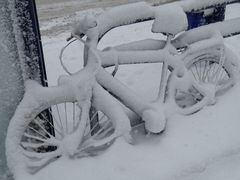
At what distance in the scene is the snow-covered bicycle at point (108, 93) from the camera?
2.90 m

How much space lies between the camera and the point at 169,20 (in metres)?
3.21

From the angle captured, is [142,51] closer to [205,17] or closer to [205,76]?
[205,76]

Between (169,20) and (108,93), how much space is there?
2.88 ft

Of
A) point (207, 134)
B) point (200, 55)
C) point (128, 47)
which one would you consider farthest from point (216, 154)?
point (128, 47)

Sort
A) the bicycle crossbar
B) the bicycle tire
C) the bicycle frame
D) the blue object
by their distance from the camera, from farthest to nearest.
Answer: the blue object → the bicycle crossbar → the bicycle frame → the bicycle tire

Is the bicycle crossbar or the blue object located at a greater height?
the bicycle crossbar

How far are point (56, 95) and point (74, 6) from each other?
6.10 meters

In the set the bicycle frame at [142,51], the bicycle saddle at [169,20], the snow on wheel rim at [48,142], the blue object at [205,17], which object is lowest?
the snow on wheel rim at [48,142]

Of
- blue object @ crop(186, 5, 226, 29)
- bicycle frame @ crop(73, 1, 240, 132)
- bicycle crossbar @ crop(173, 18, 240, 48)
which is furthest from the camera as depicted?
blue object @ crop(186, 5, 226, 29)

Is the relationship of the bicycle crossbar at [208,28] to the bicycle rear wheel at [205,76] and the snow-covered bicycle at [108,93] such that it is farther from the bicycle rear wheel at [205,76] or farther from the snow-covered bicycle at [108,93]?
the bicycle rear wheel at [205,76]

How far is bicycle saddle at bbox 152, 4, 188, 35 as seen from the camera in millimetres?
3211

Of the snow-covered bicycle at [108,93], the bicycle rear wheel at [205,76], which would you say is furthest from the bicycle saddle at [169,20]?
the bicycle rear wheel at [205,76]

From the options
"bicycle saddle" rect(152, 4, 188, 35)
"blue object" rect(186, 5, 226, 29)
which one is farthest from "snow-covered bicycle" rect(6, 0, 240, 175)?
"blue object" rect(186, 5, 226, 29)

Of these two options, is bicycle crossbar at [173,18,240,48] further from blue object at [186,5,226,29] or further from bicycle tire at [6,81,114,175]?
bicycle tire at [6,81,114,175]
